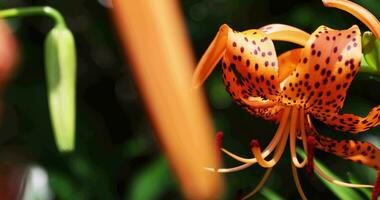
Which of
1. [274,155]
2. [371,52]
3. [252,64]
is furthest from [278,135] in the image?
[371,52]

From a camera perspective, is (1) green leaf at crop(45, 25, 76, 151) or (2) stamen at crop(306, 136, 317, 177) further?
(2) stamen at crop(306, 136, 317, 177)

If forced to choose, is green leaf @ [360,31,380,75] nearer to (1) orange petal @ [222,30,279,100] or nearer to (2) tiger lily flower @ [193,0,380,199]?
(2) tiger lily flower @ [193,0,380,199]

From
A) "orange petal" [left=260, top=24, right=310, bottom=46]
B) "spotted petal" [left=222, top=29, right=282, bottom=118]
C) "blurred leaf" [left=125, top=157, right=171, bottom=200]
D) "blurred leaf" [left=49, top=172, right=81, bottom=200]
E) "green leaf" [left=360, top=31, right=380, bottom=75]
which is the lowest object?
"blurred leaf" [left=49, top=172, right=81, bottom=200]

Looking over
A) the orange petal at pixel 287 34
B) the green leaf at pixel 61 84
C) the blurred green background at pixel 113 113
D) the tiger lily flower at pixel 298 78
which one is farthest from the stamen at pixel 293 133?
the blurred green background at pixel 113 113

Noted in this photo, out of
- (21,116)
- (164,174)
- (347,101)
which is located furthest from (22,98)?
(347,101)

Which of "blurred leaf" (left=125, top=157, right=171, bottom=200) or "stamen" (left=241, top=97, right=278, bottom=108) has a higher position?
"stamen" (left=241, top=97, right=278, bottom=108)

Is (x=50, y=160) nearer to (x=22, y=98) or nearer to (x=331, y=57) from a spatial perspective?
(x=22, y=98)

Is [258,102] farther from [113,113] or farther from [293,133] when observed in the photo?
[113,113]

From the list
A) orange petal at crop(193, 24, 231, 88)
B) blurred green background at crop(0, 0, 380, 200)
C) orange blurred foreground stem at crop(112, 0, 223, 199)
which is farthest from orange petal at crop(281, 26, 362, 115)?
orange blurred foreground stem at crop(112, 0, 223, 199)

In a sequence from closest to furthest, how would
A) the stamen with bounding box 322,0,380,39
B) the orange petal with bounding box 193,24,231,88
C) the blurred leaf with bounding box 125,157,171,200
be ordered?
the stamen with bounding box 322,0,380,39 < the orange petal with bounding box 193,24,231,88 < the blurred leaf with bounding box 125,157,171,200
